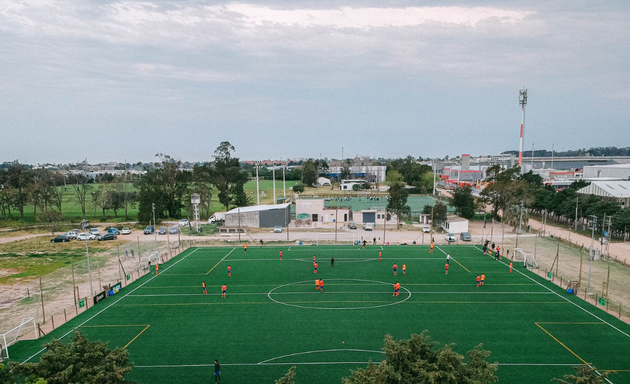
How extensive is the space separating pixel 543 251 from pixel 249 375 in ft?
125

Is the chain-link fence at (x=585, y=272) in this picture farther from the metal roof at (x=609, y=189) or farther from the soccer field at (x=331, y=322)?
the metal roof at (x=609, y=189)

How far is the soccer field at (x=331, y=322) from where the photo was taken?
18.4 meters

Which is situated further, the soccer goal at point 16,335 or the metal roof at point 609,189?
the metal roof at point 609,189

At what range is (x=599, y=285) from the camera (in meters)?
30.4

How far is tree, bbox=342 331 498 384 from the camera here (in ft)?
35.2

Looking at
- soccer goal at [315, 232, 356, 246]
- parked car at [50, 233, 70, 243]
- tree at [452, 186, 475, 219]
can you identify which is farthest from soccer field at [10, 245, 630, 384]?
tree at [452, 186, 475, 219]

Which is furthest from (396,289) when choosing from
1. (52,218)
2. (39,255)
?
(52,218)

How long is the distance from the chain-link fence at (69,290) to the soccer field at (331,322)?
1.25m

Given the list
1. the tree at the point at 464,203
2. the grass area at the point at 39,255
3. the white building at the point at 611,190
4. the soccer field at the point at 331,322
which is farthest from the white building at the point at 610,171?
the grass area at the point at 39,255

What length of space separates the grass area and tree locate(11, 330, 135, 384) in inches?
1102

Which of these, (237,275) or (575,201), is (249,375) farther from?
(575,201)

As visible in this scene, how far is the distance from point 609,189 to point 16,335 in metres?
76.5

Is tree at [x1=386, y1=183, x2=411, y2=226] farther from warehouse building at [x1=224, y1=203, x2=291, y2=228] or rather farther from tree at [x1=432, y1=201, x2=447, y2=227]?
warehouse building at [x1=224, y1=203, x2=291, y2=228]

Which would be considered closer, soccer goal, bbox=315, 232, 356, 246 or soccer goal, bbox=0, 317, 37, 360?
soccer goal, bbox=0, 317, 37, 360
